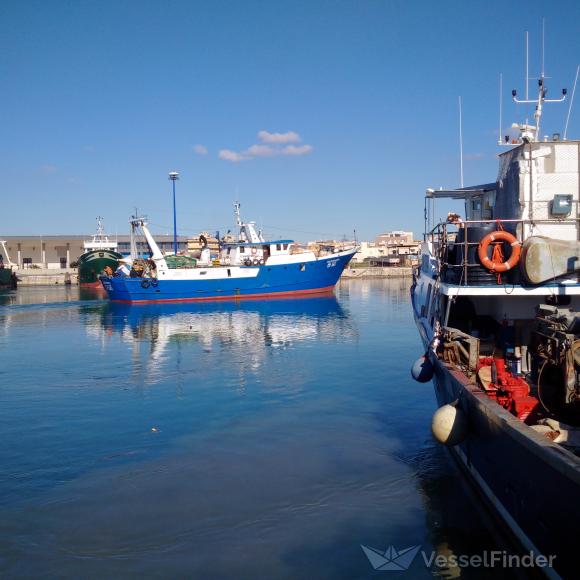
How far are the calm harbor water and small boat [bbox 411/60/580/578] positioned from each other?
→ 1317 mm

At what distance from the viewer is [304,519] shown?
7.69 m

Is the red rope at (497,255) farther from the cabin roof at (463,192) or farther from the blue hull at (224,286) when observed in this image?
the blue hull at (224,286)

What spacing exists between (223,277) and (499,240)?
38240 mm

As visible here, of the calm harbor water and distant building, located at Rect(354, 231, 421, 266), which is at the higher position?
distant building, located at Rect(354, 231, 421, 266)

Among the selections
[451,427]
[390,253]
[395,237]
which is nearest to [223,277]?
[451,427]

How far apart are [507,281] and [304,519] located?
5194mm

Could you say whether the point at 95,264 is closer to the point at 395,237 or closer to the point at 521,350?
Result: the point at 521,350

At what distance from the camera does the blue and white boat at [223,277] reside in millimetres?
45844

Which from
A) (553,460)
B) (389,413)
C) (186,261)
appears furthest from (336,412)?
(186,261)

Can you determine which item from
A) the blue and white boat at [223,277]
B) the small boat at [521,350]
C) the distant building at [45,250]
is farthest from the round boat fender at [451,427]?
the distant building at [45,250]

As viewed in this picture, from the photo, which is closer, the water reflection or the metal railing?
the metal railing

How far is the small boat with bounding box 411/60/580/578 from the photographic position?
518 centimetres

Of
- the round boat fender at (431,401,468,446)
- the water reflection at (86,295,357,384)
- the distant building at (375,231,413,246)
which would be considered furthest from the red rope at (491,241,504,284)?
the distant building at (375,231,413,246)

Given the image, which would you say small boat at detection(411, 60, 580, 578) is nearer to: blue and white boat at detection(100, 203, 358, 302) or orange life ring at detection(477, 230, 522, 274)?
orange life ring at detection(477, 230, 522, 274)
